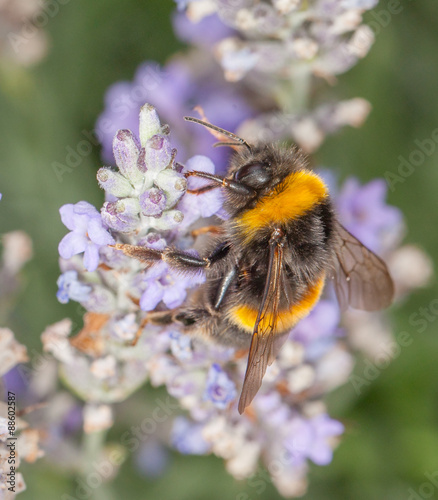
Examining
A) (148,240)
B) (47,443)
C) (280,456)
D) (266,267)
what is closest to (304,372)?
(280,456)

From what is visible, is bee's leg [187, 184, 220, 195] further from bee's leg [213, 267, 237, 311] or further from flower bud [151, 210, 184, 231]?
bee's leg [213, 267, 237, 311]

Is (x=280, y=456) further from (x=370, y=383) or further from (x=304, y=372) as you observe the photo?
(x=370, y=383)

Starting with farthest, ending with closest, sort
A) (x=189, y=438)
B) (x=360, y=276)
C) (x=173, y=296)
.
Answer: (x=189, y=438) → (x=360, y=276) → (x=173, y=296)

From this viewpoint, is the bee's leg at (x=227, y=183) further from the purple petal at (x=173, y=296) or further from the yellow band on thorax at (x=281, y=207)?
the purple petal at (x=173, y=296)

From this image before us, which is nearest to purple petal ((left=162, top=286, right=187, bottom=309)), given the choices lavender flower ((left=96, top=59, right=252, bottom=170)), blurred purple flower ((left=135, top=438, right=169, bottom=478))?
lavender flower ((left=96, top=59, right=252, bottom=170))

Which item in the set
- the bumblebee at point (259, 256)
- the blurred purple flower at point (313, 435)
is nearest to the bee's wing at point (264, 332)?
the bumblebee at point (259, 256)

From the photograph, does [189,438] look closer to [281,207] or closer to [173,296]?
[173,296]

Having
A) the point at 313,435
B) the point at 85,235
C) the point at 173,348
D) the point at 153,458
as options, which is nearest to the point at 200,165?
the point at 85,235
